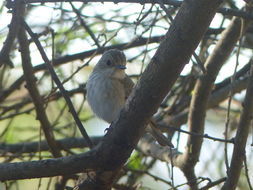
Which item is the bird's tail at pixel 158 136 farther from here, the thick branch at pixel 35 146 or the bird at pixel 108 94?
the thick branch at pixel 35 146

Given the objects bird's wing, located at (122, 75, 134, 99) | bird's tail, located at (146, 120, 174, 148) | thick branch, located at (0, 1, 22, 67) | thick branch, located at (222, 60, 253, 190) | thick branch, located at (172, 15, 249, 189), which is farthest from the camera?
bird's wing, located at (122, 75, 134, 99)

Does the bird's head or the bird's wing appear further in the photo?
the bird's head

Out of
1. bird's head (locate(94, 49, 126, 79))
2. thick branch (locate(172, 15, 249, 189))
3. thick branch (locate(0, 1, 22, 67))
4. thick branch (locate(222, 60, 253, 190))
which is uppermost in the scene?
bird's head (locate(94, 49, 126, 79))

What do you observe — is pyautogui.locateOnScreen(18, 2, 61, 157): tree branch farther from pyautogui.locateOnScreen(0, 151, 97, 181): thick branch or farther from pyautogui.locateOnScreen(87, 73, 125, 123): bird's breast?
pyautogui.locateOnScreen(0, 151, 97, 181): thick branch

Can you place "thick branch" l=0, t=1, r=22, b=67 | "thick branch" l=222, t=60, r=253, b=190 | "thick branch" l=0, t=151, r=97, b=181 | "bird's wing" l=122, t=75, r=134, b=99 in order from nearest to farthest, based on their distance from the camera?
"thick branch" l=0, t=151, r=97, b=181, "thick branch" l=222, t=60, r=253, b=190, "thick branch" l=0, t=1, r=22, b=67, "bird's wing" l=122, t=75, r=134, b=99

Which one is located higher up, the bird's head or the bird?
the bird's head

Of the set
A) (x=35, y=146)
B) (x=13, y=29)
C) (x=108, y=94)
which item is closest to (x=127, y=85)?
(x=108, y=94)

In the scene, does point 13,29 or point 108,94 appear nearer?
point 13,29

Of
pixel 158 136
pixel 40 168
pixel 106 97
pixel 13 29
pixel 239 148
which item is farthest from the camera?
pixel 106 97

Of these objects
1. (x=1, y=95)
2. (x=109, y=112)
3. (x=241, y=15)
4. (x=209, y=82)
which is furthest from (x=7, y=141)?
(x=241, y=15)

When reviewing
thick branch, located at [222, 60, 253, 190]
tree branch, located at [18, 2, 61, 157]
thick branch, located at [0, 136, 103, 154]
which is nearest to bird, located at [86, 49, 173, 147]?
thick branch, located at [0, 136, 103, 154]

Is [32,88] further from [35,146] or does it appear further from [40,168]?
[40,168]
